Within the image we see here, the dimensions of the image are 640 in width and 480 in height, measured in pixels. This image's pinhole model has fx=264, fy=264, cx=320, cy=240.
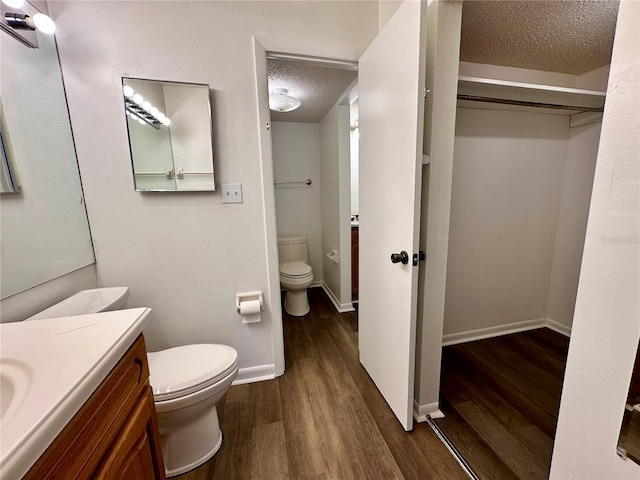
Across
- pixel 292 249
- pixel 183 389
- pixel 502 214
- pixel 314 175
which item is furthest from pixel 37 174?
pixel 502 214

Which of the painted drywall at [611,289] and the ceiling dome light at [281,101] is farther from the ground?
the ceiling dome light at [281,101]

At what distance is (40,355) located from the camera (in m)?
0.64

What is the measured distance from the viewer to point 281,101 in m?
2.07

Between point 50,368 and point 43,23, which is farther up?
point 43,23

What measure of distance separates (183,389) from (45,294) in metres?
0.73

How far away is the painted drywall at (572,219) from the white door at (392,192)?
1719 millimetres

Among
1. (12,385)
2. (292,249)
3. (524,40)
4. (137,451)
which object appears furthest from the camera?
(292,249)

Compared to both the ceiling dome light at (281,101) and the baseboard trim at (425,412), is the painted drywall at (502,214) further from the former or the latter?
the ceiling dome light at (281,101)

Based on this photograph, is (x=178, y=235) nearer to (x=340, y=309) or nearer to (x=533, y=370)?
(x=340, y=309)

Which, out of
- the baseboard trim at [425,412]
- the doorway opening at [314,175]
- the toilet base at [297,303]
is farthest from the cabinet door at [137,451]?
the toilet base at [297,303]

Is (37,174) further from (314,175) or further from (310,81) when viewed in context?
(314,175)

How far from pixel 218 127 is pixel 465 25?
1.48m

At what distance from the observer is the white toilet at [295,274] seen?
100 inches

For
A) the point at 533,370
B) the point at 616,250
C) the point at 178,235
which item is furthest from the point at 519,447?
the point at 178,235
